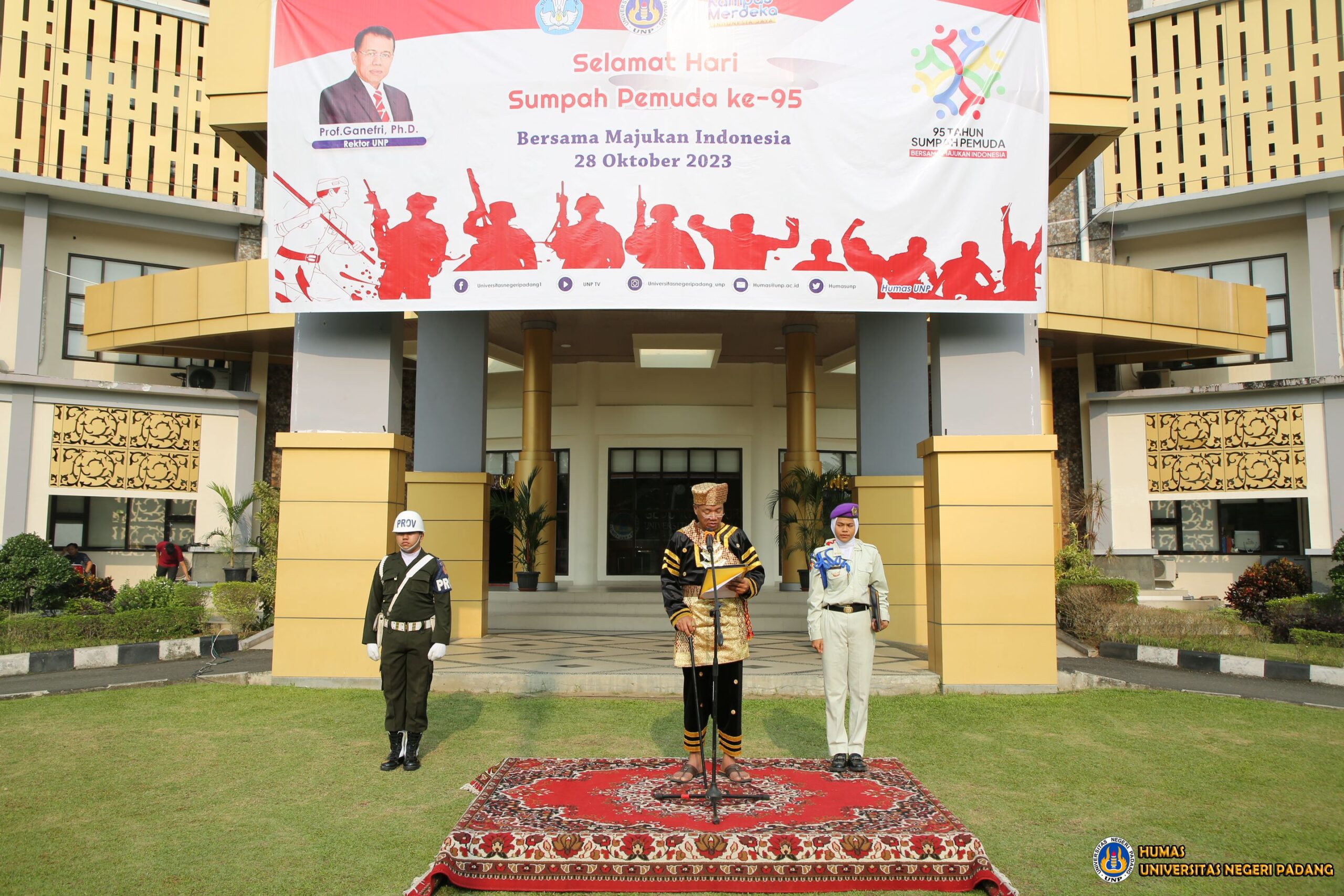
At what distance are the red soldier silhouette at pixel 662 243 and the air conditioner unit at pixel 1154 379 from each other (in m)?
14.3

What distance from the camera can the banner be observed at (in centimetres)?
845

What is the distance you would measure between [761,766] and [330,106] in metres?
6.86

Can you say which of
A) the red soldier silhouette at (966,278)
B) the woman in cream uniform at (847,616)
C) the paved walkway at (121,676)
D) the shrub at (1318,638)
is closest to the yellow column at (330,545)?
the paved walkway at (121,676)

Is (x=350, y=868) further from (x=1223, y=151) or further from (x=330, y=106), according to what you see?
(x=1223, y=151)

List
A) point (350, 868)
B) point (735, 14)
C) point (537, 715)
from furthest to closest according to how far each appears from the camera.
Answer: point (735, 14), point (537, 715), point (350, 868)

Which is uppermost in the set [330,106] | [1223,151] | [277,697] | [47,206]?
[1223,151]

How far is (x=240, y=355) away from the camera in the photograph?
64.7 feet

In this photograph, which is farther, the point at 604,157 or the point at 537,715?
the point at 604,157

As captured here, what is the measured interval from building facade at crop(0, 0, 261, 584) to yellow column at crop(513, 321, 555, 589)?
21.0ft

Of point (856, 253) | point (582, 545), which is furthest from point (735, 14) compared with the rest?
point (582, 545)

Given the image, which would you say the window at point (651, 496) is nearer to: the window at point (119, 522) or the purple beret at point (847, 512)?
the window at point (119, 522)

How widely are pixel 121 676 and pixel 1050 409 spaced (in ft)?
51.5

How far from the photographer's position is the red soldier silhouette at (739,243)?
844 centimetres

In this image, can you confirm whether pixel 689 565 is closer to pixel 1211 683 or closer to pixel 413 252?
pixel 413 252
